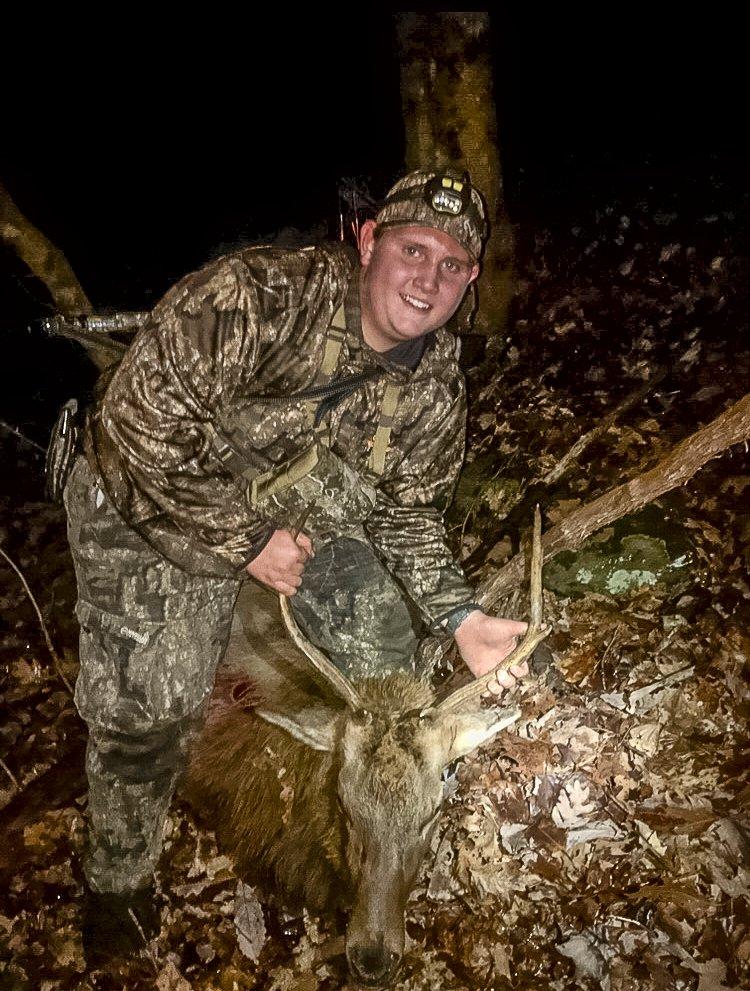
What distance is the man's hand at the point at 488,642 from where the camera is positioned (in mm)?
3166

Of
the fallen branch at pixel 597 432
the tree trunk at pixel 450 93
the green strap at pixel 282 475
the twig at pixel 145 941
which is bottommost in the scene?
the twig at pixel 145 941

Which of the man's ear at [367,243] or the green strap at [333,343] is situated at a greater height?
the man's ear at [367,243]

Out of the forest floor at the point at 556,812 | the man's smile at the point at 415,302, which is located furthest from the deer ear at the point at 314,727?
the man's smile at the point at 415,302

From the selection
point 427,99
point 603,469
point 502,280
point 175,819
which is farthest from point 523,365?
point 175,819

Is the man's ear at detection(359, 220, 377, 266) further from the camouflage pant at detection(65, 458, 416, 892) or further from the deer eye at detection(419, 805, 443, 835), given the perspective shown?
the deer eye at detection(419, 805, 443, 835)

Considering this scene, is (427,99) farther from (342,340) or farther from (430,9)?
(342,340)

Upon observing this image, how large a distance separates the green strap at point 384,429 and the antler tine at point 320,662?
809 mm

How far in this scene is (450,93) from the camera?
5199mm

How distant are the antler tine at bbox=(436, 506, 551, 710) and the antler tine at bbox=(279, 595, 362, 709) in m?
0.43

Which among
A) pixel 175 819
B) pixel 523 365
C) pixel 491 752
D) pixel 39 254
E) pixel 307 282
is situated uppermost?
pixel 39 254

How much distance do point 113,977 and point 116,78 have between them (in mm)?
10762

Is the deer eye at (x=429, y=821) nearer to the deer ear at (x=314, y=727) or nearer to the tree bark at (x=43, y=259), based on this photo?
the deer ear at (x=314, y=727)

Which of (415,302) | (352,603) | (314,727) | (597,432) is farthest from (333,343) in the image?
(597,432)

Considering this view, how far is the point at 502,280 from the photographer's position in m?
6.41
